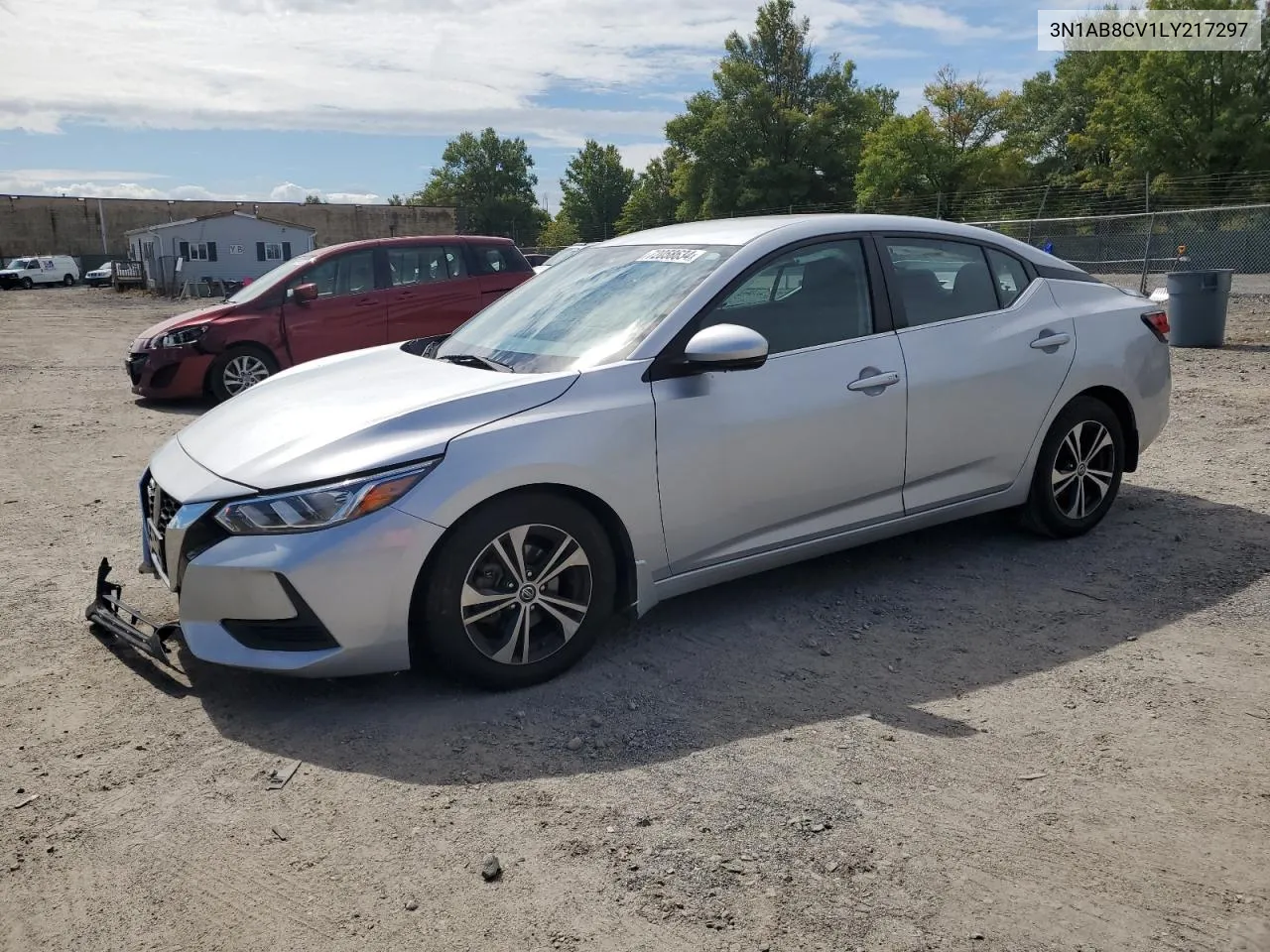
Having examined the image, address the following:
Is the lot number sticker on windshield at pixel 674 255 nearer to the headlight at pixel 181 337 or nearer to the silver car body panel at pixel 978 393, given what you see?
the silver car body panel at pixel 978 393

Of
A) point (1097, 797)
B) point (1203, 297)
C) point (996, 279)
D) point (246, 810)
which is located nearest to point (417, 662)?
point (246, 810)

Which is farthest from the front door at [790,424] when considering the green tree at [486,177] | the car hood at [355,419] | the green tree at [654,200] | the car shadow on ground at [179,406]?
the green tree at [486,177]

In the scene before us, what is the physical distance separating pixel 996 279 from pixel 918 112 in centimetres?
6213

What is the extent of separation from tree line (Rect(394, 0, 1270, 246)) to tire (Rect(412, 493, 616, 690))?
34.3 meters

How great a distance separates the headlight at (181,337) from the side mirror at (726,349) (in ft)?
28.3

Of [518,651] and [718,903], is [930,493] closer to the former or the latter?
[518,651]

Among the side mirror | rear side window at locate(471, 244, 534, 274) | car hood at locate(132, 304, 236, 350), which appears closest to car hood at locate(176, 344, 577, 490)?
the side mirror

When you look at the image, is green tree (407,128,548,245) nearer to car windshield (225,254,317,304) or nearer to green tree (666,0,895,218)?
green tree (666,0,895,218)

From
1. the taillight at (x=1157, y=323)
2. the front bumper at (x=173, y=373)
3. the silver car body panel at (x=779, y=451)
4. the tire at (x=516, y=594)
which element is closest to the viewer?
the tire at (x=516, y=594)

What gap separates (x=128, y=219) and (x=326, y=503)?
289ft

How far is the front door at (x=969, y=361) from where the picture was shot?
4.84m

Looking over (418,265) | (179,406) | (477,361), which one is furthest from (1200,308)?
(179,406)

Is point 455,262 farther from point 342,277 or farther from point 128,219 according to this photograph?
point 128,219

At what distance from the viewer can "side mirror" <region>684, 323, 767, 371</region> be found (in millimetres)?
4008
